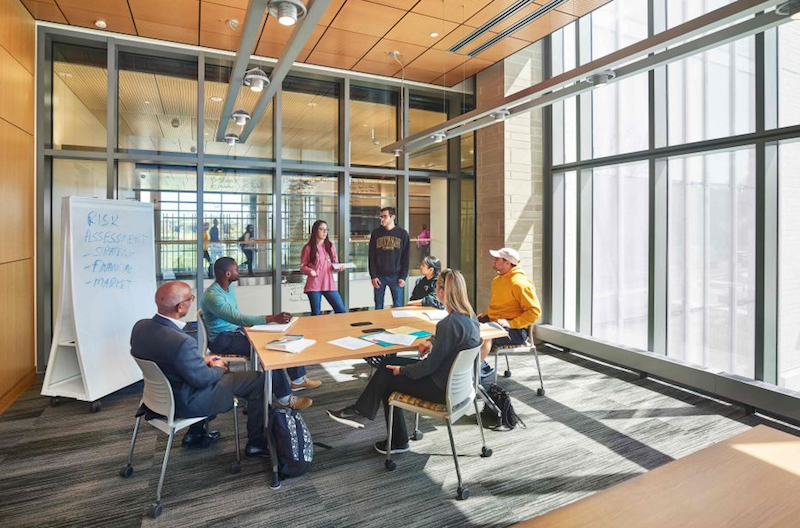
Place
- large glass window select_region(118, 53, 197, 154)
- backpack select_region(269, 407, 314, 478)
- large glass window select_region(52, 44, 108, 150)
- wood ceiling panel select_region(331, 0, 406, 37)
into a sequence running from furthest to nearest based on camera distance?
large glass window select_region(118, 53, 197, 154)
large glass window select_region(52, 44, 108, 150)
wood ceiling panel select_region(331, 0, 406, 37)
backpack select_region(269, 407, 314, 478)

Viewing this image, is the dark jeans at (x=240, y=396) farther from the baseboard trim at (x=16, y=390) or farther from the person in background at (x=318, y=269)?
the person in background at (x=318, y=269)

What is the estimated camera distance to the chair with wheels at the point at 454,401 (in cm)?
265

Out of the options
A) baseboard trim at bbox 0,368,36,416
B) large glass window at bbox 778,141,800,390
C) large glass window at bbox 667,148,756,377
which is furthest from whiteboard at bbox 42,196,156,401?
large glass window at bbox 778,141,800,390

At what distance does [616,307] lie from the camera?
17.4ft

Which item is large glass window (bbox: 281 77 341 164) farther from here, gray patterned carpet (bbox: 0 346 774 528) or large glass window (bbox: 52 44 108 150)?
gray patterned carpet (bbox: 0 346 774 528)

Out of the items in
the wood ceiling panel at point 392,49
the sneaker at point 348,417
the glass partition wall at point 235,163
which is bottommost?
the sneaker at point 348,417

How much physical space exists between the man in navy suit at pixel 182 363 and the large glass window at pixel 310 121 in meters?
3.58

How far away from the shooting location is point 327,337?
326cm

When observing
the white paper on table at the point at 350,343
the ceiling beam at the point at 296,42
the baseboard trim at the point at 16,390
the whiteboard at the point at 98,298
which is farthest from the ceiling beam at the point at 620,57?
the baseboard trim at the point at 16,390

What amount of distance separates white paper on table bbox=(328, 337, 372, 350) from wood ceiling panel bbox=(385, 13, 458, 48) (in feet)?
11.0

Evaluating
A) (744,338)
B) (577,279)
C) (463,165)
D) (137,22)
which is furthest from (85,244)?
(744,338)

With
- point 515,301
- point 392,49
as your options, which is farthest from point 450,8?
point 515,301

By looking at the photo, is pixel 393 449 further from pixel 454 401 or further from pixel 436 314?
pixel 436 314

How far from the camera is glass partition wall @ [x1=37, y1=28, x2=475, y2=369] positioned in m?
5.01
